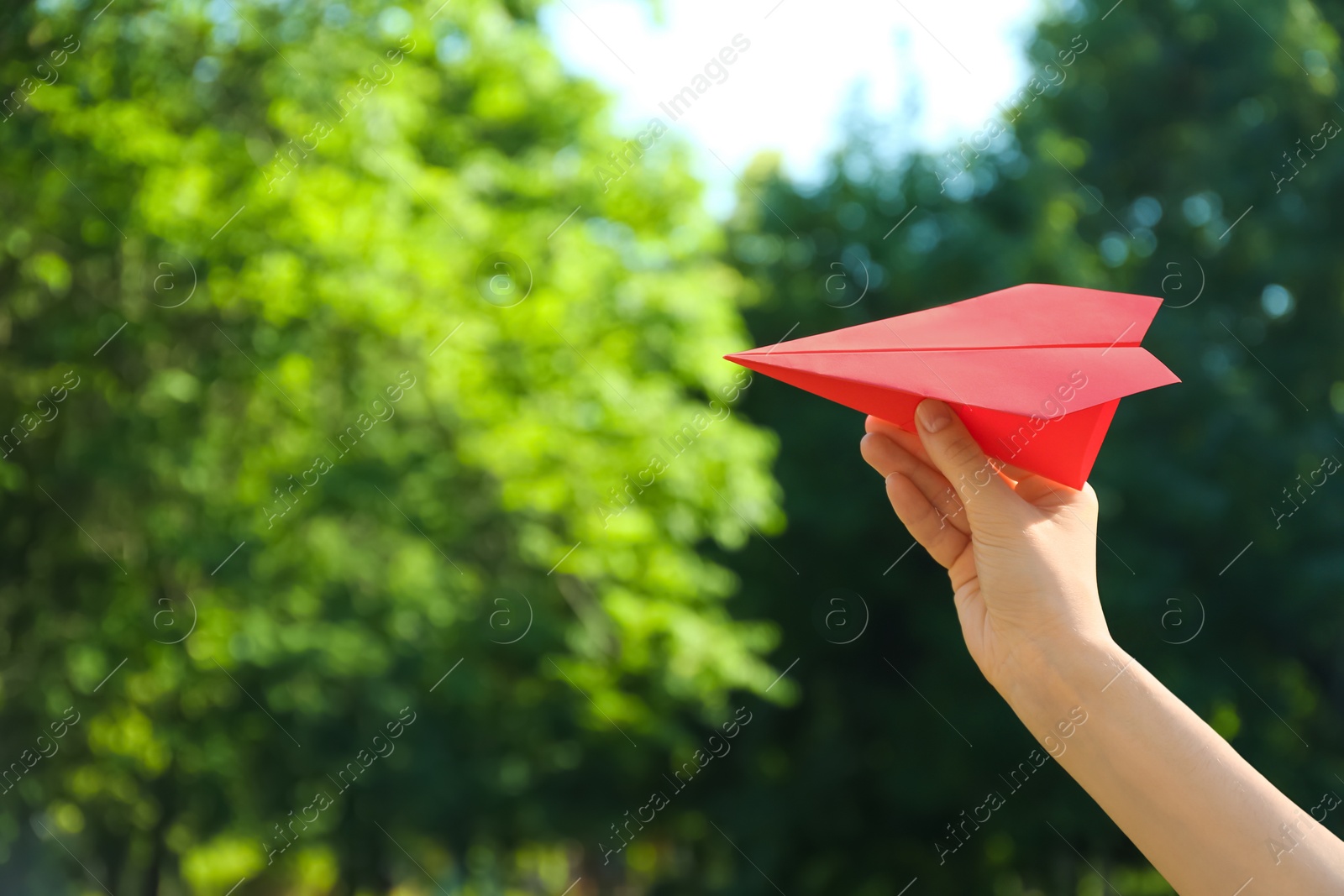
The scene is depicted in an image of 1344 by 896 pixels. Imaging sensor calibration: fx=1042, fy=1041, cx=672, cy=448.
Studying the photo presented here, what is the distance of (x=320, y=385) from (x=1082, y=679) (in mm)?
6678

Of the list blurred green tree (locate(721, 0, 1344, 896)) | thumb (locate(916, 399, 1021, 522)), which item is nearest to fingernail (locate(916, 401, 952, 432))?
thumb (locate(916, 399, 1021, 522))

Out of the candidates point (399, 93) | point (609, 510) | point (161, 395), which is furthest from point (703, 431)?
point (161, 395)

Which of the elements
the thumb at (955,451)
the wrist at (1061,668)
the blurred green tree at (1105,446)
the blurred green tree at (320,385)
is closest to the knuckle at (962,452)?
the thumb at (955,451)

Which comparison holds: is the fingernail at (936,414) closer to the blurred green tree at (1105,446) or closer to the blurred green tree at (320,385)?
the blurred green tree at (320,385)

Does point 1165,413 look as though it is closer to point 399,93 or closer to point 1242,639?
point 1242,639

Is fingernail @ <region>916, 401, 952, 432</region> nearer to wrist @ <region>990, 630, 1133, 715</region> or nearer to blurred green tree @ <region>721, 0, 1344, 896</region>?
wrist @ <region>990, 630, 1133, 715</region>

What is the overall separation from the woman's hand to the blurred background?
5297 millimetres

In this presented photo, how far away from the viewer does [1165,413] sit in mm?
12992

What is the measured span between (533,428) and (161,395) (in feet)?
8.02

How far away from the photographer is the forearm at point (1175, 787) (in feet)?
4.16

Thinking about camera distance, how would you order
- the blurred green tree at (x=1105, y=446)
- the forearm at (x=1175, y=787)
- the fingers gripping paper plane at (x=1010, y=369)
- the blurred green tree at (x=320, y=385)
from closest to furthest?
the forearm at (x=1175, y=787) < the fingers gripping paper plane at (x=1010, y=369) < the blurred green tree at (x=320, y=385) < the blurred green tree at (x=1105, y=446)

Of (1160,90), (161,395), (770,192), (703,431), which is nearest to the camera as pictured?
(161,395)

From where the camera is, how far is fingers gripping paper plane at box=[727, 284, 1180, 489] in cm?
160

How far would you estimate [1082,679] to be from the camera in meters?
1.50
